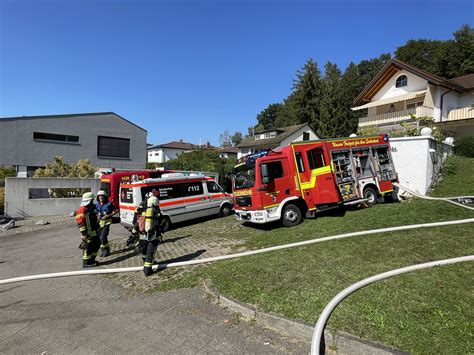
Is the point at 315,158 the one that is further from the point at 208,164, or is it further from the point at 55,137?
the point at 55,137

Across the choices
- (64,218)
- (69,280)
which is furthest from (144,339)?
(64,218)

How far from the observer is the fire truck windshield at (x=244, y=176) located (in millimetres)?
10196

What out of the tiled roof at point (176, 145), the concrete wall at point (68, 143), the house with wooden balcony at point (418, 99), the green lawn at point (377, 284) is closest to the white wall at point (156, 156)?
the tiled roof at point (176, 145)

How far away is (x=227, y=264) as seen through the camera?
21.4 feet

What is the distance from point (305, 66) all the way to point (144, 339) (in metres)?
52.1

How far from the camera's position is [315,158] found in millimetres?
10617

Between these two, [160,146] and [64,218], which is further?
[160,146]

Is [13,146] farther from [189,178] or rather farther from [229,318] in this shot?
[229,318]

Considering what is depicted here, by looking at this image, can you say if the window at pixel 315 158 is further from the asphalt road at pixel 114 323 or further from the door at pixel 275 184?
the asphalt road at pixel 114 323

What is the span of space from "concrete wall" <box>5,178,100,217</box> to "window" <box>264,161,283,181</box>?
13.4 meters

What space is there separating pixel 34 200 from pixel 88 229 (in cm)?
1178

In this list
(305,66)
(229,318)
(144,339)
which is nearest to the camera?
(144,339)

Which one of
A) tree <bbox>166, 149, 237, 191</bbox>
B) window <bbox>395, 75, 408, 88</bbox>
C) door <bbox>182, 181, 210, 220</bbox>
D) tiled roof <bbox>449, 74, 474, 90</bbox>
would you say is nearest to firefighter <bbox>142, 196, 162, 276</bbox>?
door <bbox>182, 181, 210, 220</bbox>

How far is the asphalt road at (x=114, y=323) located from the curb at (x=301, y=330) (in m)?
0.11
